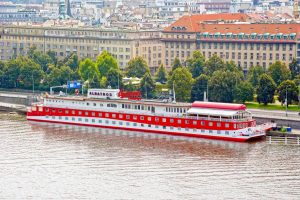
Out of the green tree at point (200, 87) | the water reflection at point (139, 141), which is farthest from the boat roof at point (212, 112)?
the green tree at point (200, 87)

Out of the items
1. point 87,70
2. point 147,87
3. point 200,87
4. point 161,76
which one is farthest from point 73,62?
point 200,87

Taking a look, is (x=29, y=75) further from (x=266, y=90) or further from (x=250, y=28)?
(x=266, y=90)

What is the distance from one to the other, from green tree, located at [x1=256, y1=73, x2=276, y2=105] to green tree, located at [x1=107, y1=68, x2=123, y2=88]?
12795 millimetres

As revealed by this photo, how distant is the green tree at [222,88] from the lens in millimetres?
65062

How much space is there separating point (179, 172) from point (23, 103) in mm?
26744

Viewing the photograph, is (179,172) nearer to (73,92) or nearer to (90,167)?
(90,167)

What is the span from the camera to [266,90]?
64062mm

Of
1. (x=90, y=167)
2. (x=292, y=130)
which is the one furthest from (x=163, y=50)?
(x=90, y=167)

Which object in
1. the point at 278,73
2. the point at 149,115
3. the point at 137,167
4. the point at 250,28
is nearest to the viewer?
the point at 137,167

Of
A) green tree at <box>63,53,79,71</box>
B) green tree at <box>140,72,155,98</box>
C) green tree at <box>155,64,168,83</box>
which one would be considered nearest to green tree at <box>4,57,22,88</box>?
green tree at <box>63,53,79,71</box>

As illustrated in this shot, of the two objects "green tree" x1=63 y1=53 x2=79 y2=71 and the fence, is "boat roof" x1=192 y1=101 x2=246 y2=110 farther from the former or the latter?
"green tree" x1=63 y1=53 x2=79 y2=71

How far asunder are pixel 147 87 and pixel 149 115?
39.5ft

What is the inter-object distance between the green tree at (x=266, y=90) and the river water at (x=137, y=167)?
10457 millimetres

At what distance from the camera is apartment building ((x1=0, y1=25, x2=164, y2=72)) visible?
87.4 m
